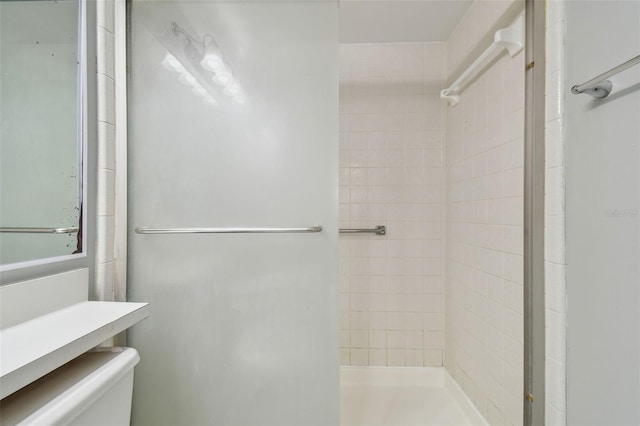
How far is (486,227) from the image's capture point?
1500 millimetres

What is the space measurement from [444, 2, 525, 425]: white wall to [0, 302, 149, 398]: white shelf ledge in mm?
1344

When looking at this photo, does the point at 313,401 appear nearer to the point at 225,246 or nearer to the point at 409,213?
the point at 225,246

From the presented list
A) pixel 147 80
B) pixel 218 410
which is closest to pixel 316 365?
pixel 218 410

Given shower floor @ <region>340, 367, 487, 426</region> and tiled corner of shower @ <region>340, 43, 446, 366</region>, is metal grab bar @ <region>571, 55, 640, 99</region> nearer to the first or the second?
tiled corner of shower @ <region>340, 43, 446, 366</region>

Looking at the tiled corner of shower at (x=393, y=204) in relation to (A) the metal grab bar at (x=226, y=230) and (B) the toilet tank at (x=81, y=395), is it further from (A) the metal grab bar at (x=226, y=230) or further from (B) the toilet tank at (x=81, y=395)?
(B) the toilet tank at (x=81, y=395)

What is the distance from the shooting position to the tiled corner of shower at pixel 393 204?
202 cm

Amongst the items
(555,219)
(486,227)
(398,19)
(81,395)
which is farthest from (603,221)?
(398,19)

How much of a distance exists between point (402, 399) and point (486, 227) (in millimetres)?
1093

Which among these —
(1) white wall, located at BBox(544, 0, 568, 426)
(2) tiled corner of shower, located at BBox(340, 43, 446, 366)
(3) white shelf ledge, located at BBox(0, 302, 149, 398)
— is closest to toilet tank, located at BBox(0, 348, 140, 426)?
(3) white shelf ledge, located at BBox(0, 302, 149, 398)

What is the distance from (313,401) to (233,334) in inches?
14.0

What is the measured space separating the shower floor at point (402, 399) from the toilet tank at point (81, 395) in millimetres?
1212

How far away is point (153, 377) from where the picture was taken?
1.14 meters

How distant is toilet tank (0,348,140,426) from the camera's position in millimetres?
592

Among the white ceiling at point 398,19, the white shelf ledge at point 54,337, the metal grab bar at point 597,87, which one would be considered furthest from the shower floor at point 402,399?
the white ceiling at point 398,19
